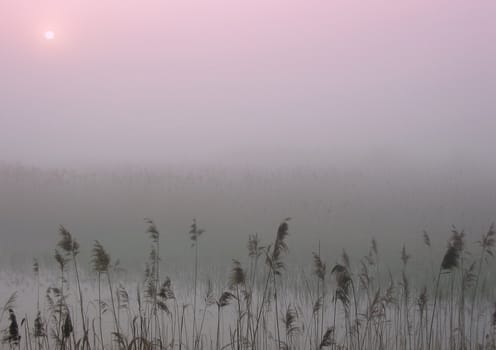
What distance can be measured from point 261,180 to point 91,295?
8814 mm

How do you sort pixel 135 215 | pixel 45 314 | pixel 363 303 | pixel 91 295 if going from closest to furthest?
1. pixel 45 314
2. pixel 363 303
3. pixel 91 295
4. pixel 135 215

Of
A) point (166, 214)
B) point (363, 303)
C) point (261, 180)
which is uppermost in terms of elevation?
point (261, 180)

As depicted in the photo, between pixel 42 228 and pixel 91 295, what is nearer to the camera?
pixel 91 295

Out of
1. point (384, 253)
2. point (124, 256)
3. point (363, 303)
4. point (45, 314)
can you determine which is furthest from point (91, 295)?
point (384, 253)

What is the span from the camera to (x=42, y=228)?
1184cm

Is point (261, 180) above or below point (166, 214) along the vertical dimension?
above

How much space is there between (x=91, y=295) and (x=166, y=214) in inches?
231

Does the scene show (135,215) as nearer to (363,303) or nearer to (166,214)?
(166,214)

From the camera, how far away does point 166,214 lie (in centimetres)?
1297

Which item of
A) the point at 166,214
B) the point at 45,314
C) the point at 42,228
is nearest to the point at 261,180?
the point at 166,214

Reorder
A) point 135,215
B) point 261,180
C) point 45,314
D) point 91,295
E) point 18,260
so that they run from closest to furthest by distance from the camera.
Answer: point 45,314 → point 91,295 → point 18,260 → point 135,215 → point 261,180

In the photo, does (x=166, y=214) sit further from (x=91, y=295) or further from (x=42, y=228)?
(x=91, y=295)

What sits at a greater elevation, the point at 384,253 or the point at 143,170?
the point at 143,170

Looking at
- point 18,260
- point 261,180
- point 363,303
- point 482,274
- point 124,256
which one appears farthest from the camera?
point 261,180
